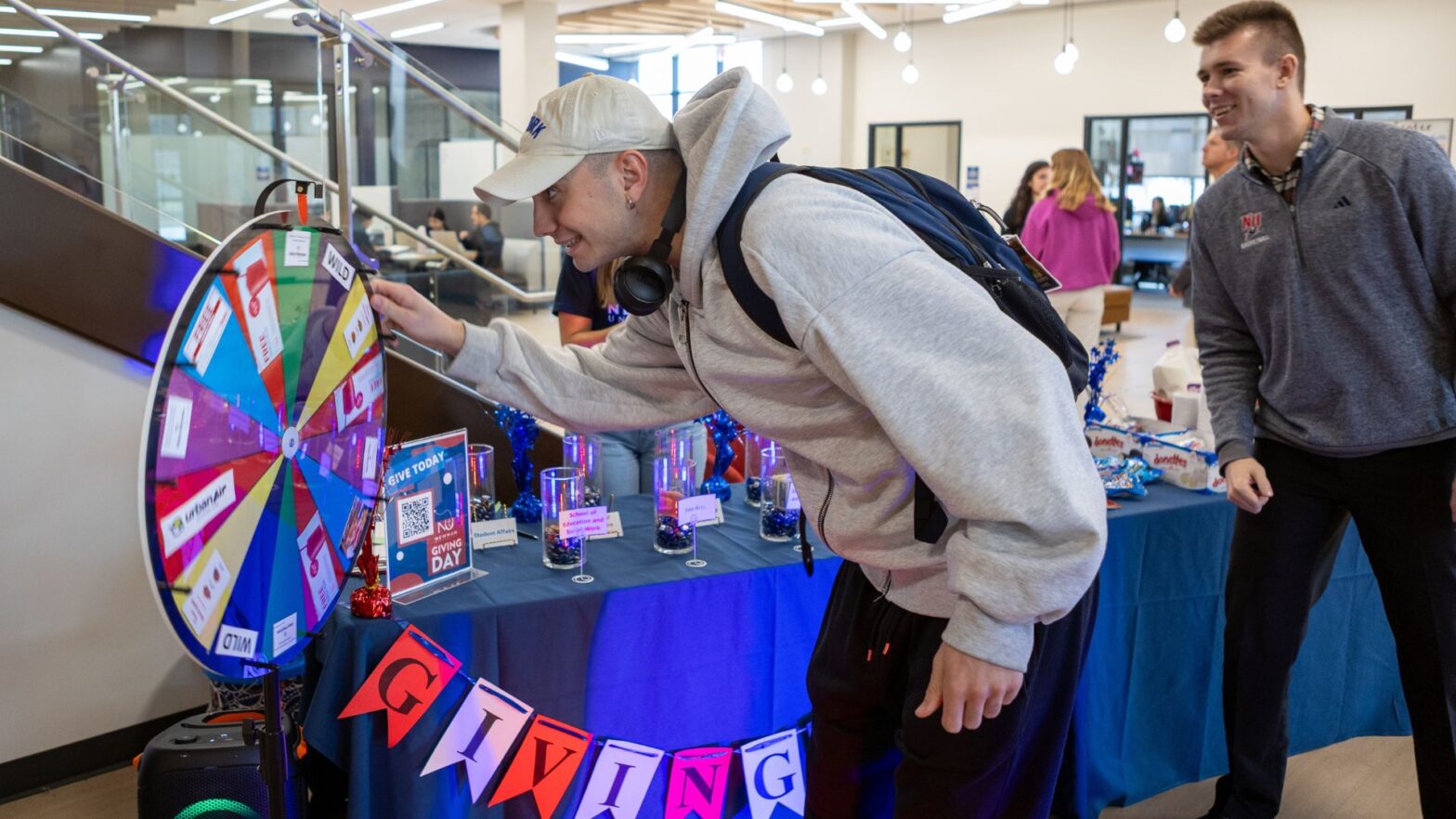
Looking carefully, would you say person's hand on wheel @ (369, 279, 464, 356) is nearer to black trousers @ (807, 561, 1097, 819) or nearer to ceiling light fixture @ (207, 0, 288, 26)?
black trousers @ (807, 561, 1097, 819)

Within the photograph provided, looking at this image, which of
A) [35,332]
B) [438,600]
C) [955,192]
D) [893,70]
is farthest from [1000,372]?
[893,70]

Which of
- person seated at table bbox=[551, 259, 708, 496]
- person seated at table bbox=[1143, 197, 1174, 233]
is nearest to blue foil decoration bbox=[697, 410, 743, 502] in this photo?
person seated at table bbox=[551, 259, 708, 496]

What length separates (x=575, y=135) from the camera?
1.35m

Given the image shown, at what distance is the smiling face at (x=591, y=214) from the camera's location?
1.38 metres

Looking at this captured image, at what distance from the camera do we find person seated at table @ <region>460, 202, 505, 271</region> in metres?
6.07

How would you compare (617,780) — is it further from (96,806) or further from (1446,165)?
(1446,165)

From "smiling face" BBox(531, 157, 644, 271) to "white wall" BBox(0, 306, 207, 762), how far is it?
5.61 feet

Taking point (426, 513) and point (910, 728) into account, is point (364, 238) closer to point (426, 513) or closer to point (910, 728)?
point (426, 513)

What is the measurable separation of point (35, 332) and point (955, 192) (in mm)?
2125

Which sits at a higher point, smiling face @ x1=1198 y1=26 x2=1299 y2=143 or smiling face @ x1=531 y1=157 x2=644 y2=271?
smiling face @ x1=1198 y1=26 x2=1299 y2=143

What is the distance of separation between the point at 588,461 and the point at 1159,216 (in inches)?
510

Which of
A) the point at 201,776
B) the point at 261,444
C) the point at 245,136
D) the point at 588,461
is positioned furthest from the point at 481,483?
the point at 245,136

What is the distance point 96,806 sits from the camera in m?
2.63

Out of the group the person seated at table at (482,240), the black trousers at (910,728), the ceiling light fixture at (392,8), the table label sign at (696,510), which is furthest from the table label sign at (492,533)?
the ceiling light fixture at (392,8)
